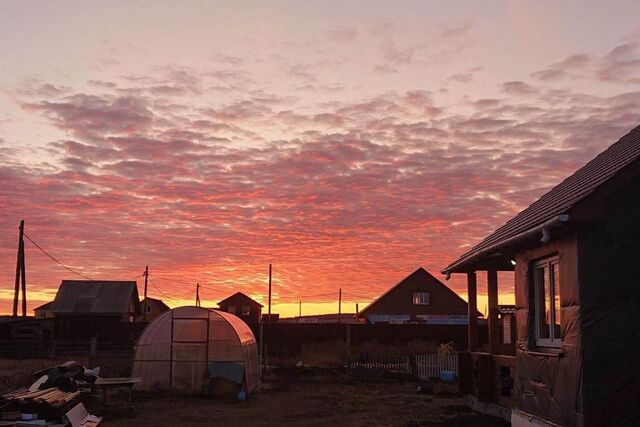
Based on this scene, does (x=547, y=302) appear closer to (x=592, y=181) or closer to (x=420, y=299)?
(x=592, y=181)

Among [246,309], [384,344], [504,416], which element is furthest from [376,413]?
[246,309]

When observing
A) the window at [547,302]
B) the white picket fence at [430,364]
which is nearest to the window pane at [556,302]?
the window at [547,302]

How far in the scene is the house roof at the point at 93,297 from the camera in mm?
51281

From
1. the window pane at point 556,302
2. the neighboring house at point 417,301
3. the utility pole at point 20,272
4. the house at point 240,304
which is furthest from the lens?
the house at point 240,304

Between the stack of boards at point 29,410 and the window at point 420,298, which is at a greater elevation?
the window at point 420,298

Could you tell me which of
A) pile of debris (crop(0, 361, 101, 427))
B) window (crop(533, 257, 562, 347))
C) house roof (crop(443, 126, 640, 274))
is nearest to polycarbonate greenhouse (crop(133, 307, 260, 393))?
pile of debris (crop(0, 361, 101, 427))

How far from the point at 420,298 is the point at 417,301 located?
0.40 metres

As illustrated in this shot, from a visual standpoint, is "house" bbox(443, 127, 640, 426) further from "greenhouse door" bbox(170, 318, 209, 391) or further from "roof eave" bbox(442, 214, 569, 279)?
"greenhouse door" bbox(170, 318, 209, 391)

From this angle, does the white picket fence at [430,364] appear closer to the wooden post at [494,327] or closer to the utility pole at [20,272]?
the wooden post at [494,327]

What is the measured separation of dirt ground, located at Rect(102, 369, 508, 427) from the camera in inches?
671

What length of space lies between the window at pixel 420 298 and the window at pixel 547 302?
5292 cm

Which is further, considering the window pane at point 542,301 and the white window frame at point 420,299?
the white window frame at point 420,299

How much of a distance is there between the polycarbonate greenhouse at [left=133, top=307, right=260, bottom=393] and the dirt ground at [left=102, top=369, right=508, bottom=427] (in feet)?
3.20

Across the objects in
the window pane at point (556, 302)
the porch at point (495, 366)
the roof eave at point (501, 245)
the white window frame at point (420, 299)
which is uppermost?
the white window frame at point (420, 299)
